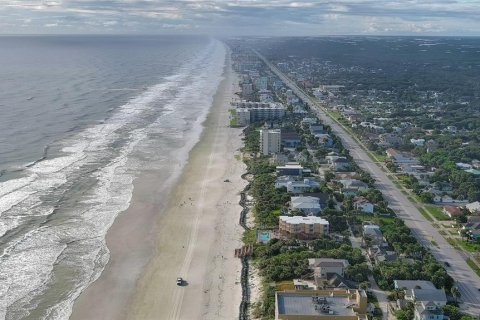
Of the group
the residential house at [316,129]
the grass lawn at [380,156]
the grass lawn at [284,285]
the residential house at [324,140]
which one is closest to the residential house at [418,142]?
the grass lawn at [380,156]

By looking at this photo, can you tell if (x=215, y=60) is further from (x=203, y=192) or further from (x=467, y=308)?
(x=467, y=308)

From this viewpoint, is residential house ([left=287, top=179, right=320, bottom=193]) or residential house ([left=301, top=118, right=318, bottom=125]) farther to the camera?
residential house ([left=301, top=118, right=318, bottom=125])

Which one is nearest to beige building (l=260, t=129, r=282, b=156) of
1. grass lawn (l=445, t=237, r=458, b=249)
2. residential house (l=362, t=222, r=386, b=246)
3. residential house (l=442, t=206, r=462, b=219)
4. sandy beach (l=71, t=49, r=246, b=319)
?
sandy beach (l=71, t=49, r=246, b=319)

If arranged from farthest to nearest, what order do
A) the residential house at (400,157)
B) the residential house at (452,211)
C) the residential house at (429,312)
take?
the residential house at (400,157)
the residential house at (452,211)
the residential house at (429,312)

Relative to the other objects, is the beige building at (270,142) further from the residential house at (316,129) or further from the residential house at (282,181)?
the residential house at (282,181)

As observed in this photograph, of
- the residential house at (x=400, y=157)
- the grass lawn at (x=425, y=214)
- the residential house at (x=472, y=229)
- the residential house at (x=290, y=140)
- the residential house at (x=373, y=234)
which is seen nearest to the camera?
the residential house at (x=373, y=234)

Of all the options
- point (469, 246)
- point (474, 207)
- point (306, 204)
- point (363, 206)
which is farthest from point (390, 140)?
point (469, 246)

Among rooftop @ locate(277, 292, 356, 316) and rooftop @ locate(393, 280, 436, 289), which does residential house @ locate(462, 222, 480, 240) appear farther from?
rooftop @ locate(277, 292, 356, 316)
